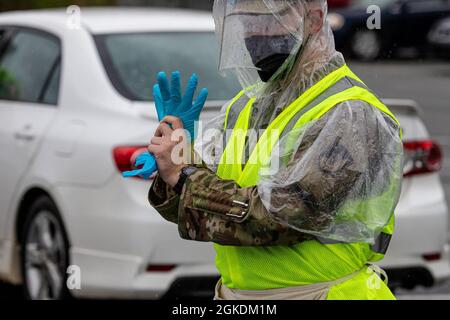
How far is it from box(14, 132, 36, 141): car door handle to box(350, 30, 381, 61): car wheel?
16.6m

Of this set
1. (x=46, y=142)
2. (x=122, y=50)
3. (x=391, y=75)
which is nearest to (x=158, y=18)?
(x=122, y=50)

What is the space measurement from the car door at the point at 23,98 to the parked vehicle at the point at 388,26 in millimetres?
15566

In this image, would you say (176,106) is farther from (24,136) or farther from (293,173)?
(24,136)

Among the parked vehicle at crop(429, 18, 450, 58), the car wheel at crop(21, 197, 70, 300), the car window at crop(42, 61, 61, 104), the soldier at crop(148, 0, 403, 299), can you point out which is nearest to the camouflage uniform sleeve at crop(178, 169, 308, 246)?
the soldier at crop(148, 0, 403, 299)

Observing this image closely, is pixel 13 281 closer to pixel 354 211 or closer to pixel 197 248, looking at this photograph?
pixel 197 248

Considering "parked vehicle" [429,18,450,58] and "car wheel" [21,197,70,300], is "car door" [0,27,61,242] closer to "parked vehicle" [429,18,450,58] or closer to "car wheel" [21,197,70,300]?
"car wheel" [21,197,70,300]

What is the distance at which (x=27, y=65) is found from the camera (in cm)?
655

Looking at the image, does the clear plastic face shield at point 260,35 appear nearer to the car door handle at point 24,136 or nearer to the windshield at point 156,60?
the windshield at point 156,60

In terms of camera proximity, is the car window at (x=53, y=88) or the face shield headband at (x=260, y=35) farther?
the car window at (x=53, y=88)

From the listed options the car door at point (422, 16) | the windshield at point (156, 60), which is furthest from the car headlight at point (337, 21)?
the windshield at point (156, 60)

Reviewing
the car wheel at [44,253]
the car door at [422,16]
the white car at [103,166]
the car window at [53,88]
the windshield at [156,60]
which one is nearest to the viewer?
the white car at [103,166]

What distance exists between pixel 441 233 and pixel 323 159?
322cm

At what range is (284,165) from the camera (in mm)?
2627

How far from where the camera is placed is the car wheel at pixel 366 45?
2231cm
